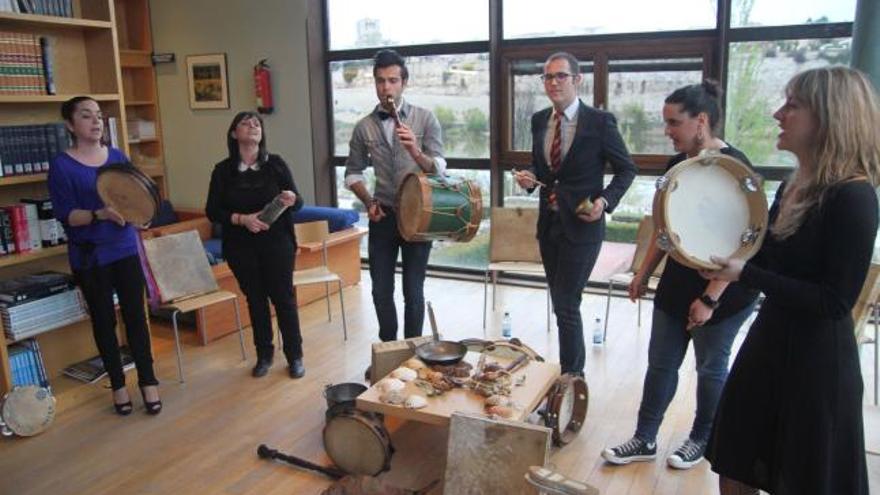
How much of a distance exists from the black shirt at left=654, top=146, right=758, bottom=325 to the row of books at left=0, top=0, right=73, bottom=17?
3.15 metres

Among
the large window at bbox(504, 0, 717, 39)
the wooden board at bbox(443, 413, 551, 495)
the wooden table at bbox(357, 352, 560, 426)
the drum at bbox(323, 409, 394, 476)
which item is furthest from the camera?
the large window at bbox(504, 0, 717, 39)

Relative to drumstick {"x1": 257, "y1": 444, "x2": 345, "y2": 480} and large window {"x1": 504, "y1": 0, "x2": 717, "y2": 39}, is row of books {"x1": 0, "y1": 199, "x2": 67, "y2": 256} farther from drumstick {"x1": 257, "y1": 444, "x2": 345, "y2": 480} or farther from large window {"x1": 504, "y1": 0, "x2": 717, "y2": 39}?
large window {"x1": 504, "y1": 0, "x2": 717, "y2": 39}

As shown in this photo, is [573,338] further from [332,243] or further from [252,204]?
[332,243]

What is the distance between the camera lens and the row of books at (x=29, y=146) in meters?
3.44

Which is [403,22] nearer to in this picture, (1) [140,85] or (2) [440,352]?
(1) [140,85]

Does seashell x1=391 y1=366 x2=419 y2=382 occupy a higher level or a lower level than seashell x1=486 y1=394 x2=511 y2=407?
higher

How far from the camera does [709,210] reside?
2025 mm

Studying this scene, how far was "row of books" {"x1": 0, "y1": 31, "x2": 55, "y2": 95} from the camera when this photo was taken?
345 cm

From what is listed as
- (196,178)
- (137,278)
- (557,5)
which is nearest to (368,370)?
(137,278)

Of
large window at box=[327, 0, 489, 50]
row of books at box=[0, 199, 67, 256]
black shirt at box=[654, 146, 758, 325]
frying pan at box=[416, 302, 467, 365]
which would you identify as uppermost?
large window at box=[327, 0, 489, 50]

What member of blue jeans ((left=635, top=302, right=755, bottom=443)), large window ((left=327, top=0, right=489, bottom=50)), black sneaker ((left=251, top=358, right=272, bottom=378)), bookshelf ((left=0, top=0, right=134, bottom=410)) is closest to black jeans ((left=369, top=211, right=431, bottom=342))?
black sneaker ((left=251, top=358, right=272, bottom=378))

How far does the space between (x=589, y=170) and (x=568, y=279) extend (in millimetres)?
505

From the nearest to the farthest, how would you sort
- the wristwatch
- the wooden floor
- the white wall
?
the wristwatch, the wooden floor, the white wall

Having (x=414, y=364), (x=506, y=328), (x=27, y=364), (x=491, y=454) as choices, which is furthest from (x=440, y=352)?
(x=27, y=364)
